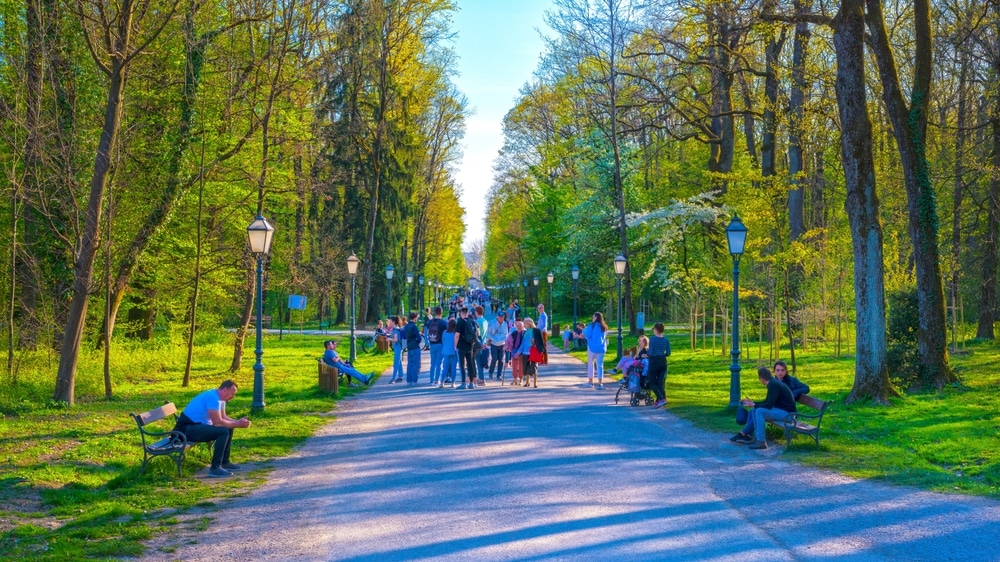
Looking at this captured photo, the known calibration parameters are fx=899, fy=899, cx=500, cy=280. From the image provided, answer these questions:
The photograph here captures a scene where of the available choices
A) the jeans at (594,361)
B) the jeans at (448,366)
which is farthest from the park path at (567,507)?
the jeans at (594,361)

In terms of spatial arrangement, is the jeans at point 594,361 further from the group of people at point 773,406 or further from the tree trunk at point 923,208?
the group of people at point 773,406

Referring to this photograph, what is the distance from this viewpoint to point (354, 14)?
107ft

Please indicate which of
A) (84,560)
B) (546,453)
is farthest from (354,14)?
(84,560)

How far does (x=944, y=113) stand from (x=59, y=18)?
1125 inches

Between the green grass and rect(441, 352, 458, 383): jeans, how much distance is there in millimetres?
2099

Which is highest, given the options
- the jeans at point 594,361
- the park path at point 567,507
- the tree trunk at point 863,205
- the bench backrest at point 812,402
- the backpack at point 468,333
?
the tree trunk at point 863,205

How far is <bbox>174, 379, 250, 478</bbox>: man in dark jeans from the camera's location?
36.1 ft

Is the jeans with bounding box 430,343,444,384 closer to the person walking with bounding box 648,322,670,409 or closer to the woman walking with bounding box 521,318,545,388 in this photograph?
the woman walking with bounding box 521,318,545,388

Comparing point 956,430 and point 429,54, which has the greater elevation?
point 429,54

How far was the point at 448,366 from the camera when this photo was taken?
2195 centimetres

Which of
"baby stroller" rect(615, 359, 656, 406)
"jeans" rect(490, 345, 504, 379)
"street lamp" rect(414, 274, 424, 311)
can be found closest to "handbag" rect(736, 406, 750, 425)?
"baby stroller" rect(615, 359, 656, 406)

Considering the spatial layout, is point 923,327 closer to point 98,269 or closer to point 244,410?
point 244,410

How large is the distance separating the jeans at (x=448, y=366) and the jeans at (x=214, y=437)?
10443 mm

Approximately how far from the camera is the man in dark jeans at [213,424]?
10992mm
